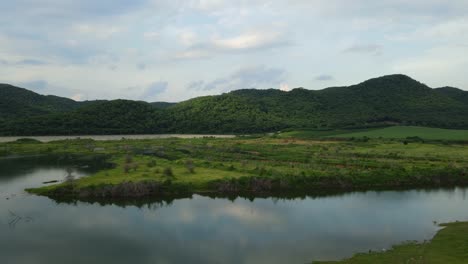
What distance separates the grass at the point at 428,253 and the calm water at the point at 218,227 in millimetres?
2041

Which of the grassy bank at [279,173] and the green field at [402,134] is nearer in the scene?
the grassy bank at [279,173]

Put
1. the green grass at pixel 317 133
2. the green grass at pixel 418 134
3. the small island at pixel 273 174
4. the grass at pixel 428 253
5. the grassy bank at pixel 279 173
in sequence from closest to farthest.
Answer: the grass at pixel 428 253, the small island at pixel 273 174, the grassy bank at pixel 279 173, the green grass at pixel 418 134, the green grass at pixel 317 133

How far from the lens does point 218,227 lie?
→ 44719 mm

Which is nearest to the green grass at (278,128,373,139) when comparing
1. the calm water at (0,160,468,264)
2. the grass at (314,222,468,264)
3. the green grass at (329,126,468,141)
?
the green grass at (329,126,468,141)

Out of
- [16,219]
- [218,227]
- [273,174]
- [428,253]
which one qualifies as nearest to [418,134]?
[273,174]

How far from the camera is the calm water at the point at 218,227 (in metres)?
35.7

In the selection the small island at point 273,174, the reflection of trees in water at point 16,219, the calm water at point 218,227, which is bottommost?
the calm water at point 218,227

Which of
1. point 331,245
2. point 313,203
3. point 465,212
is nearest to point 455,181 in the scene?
point 465,212

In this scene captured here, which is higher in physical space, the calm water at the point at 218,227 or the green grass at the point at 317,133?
the green grass at the point at 317,133

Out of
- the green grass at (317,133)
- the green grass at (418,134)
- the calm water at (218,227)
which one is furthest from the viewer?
the green grass at (317,133)

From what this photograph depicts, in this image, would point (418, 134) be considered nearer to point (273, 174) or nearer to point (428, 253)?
point (273, 174)

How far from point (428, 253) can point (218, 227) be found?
2162cm

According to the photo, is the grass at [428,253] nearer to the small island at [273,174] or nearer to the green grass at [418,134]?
the small island at [273,174]

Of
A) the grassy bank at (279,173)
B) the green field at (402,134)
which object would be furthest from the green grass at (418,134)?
the grassy bank at (279,173)
